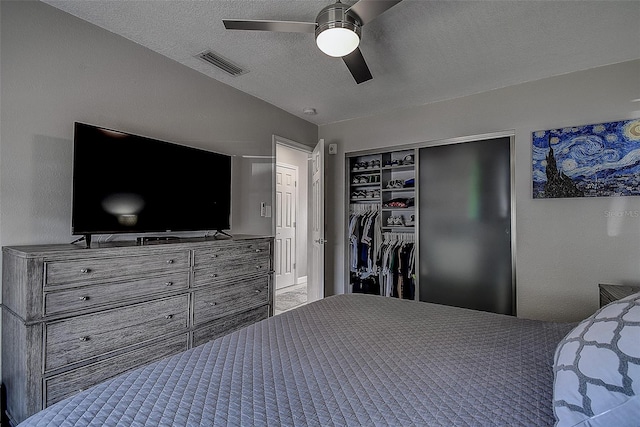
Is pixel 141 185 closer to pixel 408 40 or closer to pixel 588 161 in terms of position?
pixel 408 40

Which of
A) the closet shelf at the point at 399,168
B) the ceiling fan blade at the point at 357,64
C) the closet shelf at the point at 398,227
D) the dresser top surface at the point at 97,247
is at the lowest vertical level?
the dresser top surface at the point at 97,247

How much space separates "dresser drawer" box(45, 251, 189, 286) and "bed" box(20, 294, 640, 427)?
972mm

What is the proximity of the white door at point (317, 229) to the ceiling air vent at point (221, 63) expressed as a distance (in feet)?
4.07

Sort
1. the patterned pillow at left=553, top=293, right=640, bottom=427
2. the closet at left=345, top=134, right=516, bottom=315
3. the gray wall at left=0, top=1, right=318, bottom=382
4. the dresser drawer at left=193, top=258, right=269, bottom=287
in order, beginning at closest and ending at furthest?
the patterned pillow at left=553, top=293, right=640, bottom=427 < the gray wall at left=0, top=1, right=318, bottom=382 < the dresser drawer at left=193, top=258, right=269, bottom=287 < the closet at left=345, top=134, right=516, bottom=315

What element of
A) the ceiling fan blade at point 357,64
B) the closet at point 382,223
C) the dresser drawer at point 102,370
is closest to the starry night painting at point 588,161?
the closet at point 382,223

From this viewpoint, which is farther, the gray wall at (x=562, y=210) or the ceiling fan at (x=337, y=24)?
the gray wall at (x=562, y=210)

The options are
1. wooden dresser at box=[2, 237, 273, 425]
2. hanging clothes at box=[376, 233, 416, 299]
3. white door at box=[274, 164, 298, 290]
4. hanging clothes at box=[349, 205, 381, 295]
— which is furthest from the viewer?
white door at box=[274, 164, 298, 290]

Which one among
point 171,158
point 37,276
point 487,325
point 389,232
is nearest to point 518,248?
point 389,232

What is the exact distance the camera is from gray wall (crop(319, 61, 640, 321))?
2.42m

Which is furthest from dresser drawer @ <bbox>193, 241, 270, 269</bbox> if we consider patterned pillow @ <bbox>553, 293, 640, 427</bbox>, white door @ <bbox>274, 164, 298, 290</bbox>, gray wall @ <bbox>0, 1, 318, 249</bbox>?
white door @ <bbox>274, 164, 298, 290</bbox>

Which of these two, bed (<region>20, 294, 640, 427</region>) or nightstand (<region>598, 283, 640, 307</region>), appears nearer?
bed (<region>20, 294, 640, 427</region>)

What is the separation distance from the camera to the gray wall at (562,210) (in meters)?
2.42

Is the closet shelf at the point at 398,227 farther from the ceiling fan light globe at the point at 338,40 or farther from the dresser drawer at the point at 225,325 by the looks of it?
the ceiling fan light globe at the point at 338,40

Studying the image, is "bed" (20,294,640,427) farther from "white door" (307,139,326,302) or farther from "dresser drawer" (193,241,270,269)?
"white door" (307,139,326,302)
